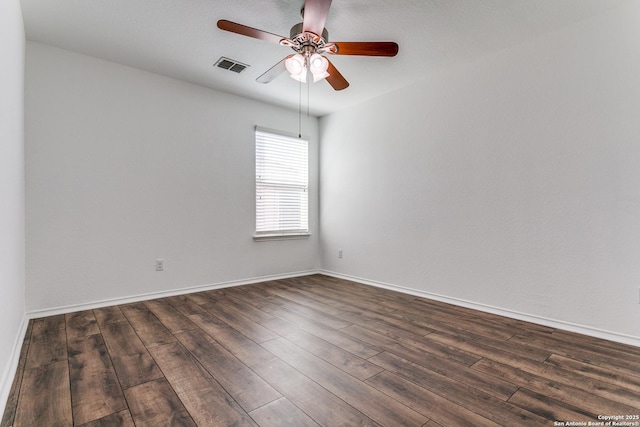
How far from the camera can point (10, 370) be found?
1717 millimetres

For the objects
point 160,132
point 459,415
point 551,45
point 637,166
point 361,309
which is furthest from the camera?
point 160,132

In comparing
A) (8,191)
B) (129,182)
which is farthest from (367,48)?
(129,182)

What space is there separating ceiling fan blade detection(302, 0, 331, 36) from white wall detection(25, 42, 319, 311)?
2.15 m

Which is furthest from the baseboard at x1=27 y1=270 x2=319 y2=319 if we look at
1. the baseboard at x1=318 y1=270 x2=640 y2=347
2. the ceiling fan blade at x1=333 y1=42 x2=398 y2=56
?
the ceiling fan blade at x1=333 y1=42 x2=398 y2=56

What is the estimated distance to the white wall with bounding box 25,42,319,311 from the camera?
9.13 ft

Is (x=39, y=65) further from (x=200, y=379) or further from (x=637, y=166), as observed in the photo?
(x=637, y=166)

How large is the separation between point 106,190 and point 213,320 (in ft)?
5.57

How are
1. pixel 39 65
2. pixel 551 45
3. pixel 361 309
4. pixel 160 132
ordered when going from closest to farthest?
pixel 551 45 < pixel 39 65 < pixel 361 309 < pixel 160 132

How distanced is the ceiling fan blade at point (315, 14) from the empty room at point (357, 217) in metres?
0.01

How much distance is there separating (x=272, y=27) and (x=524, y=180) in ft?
8.14

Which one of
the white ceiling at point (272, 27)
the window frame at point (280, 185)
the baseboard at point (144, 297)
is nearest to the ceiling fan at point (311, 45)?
the white ceiling at point (272, 27)

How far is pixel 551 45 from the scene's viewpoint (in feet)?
8.38

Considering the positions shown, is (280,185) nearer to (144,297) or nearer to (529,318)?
(144,297)

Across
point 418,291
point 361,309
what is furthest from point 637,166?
point 361,309
